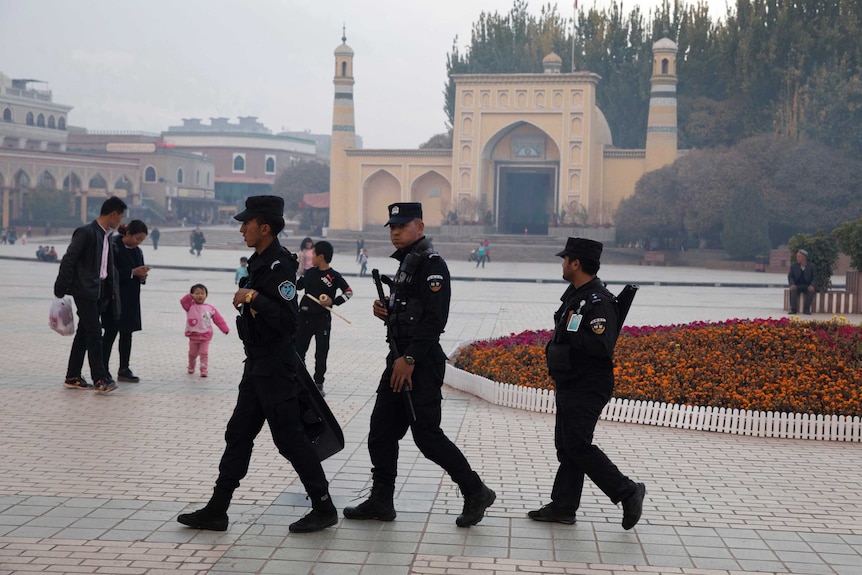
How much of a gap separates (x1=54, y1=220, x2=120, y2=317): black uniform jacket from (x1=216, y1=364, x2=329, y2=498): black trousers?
415cm

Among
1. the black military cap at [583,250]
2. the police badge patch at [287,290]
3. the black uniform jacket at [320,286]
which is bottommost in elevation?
the black uniform jacket at [320,286]

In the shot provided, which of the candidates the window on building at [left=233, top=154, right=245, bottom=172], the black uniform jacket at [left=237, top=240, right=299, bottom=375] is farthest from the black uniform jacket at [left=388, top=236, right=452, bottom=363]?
the window on building at [left=233, top=154, right=245, bottom=172]

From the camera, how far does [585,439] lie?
210 inches

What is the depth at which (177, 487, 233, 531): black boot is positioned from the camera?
5.22m

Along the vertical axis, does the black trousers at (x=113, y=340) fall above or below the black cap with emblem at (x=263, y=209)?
below

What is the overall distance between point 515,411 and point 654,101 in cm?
4490

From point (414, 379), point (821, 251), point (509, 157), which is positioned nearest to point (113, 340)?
point (414, 379)

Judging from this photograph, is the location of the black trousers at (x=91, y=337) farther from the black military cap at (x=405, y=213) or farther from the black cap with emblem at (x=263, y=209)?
the black military cap at (x=405, y=213)

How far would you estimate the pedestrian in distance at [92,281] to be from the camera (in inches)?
350

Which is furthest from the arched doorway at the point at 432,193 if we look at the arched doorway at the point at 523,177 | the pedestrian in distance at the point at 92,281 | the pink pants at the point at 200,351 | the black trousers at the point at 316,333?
the pedestrian in distance at the point at 92,281

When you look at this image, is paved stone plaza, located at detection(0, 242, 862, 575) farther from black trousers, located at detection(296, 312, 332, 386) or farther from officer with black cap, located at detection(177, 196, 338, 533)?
black trousers, located at detection(296, 312, 332, 386)

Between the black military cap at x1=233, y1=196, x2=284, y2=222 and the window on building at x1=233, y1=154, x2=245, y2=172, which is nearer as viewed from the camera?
the black military cap at x1=233, y1=196, x2=284, y2=222

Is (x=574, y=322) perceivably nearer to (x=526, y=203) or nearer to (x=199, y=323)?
(x=199, y=323)

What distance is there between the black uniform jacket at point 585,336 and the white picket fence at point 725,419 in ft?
10.3
